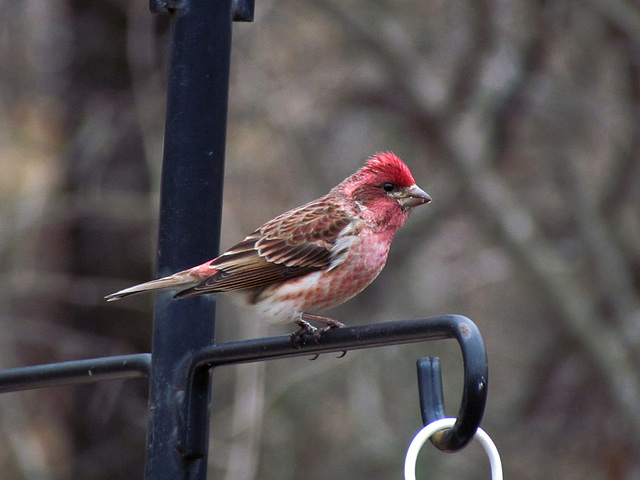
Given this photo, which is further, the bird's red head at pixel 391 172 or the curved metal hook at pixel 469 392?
the bird's red head at pixel 391 172

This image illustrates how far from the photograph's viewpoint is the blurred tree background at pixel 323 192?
1014cm

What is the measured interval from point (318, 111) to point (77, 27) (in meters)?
3.16

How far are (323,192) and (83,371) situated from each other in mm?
7796

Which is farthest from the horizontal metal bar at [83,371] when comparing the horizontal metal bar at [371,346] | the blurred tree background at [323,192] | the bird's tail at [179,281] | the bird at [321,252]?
the blurred tree background at [323,192]

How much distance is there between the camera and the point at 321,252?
5230mm

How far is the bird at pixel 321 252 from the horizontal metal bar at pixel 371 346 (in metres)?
1.09

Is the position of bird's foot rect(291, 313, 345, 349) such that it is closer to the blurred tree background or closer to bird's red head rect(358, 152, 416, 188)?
bird's red head rect(358, 152, 416, 188)

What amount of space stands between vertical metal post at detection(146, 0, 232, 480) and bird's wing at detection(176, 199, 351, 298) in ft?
3.16

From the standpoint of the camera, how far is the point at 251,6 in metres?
4.01

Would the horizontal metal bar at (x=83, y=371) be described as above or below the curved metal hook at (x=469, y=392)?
below

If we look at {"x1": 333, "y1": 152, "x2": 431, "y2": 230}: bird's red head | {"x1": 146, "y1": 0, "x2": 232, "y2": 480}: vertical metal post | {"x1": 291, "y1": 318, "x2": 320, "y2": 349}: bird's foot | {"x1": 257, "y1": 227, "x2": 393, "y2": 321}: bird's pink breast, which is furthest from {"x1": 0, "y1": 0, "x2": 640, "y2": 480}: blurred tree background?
{"x1": 146, "y1": 0, "x2": 232, "y2": 480}: vertical metal post

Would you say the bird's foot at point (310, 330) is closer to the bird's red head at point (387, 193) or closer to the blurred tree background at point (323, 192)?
the bird's red head at point (387, 193)

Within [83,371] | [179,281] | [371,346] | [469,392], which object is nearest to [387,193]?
[179,281]

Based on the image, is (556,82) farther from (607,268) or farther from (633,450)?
(633,450)
